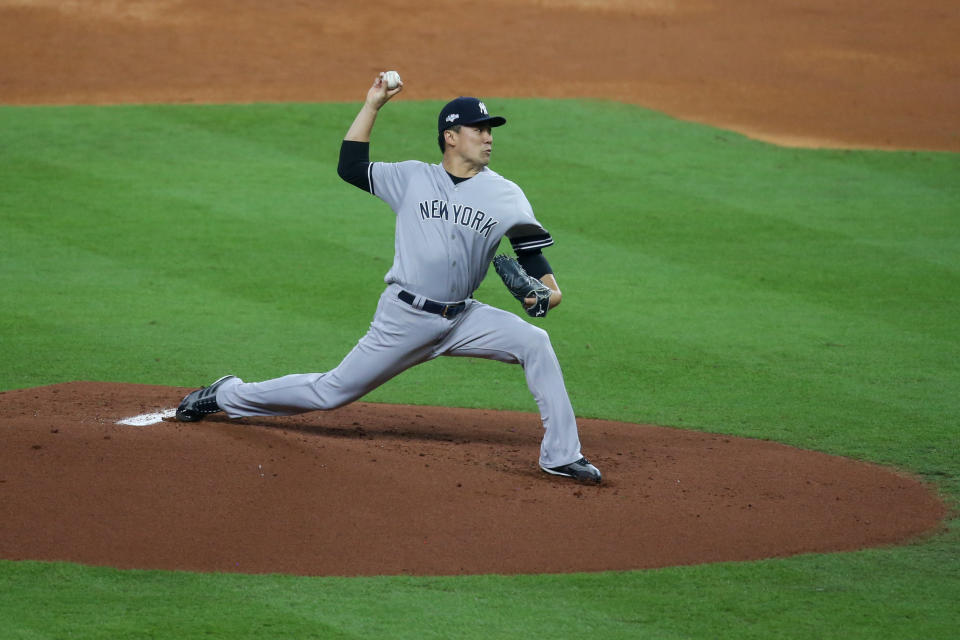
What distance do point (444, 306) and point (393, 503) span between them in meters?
1.06

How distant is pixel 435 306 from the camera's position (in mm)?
6660

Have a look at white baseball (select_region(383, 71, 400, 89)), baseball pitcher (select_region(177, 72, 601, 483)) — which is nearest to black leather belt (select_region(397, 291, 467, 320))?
baseball pitcher (select_region(177, 72, 601, 483))

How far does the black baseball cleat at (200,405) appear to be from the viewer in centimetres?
700

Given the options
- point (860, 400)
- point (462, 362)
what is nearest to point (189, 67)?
point (462, 362)

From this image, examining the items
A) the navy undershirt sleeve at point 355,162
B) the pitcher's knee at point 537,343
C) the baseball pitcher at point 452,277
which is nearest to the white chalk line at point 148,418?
the baseball pitcher at point 452,277

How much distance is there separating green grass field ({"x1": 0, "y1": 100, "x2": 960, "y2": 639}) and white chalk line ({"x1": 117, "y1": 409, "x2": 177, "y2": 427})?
1405 millimetres

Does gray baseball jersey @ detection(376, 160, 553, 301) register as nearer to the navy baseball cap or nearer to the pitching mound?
the navy baseball cap

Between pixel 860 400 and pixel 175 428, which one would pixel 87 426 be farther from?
pixel 860 400

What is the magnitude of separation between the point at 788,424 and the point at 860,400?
81 cm

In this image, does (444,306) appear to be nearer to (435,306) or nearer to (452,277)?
(435,306)

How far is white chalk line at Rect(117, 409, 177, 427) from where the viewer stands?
22.8 feet

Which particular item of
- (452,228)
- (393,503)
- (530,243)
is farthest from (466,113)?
(393,503)

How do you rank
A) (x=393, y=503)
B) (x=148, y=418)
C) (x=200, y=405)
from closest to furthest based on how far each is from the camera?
(x=393, y=503)
(x=200, y=405)
(x=148, y=418)

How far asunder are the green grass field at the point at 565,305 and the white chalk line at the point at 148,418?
4.61 ft
